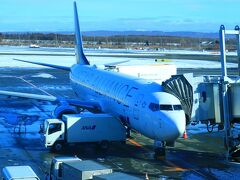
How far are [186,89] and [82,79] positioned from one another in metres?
12.8

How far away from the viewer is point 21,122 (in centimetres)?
3117

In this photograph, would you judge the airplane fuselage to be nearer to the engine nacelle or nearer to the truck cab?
the engine nacelle

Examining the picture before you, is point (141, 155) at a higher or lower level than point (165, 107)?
lower

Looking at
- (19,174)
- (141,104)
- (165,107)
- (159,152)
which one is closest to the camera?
(19,174)

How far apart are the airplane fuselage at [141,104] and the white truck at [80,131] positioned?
908 mm

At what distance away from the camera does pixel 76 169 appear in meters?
13.4

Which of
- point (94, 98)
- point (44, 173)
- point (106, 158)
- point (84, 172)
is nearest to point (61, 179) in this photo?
point (84, 172)

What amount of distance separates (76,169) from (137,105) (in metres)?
9.29

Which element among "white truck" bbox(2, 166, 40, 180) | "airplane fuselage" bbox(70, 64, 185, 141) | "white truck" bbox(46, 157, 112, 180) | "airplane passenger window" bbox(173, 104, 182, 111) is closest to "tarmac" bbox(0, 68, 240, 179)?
"airplane fuselage" bbox(70, 64, 185, 141)

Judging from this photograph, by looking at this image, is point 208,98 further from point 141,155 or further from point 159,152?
point 141,155

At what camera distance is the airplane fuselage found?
810 inches

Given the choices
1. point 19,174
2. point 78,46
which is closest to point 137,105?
point 19,174

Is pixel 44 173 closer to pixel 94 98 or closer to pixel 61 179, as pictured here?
pixel 61 179

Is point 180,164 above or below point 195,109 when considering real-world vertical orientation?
below
